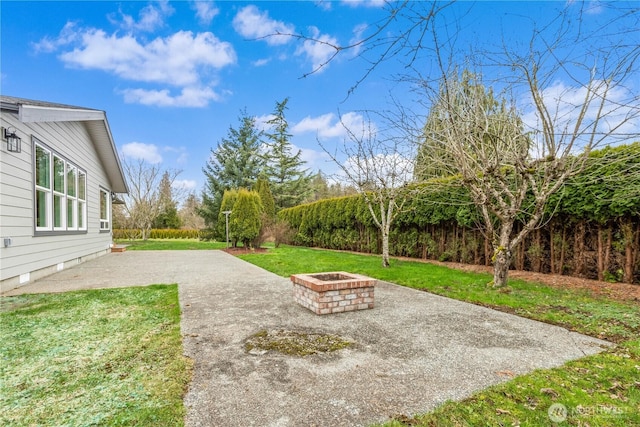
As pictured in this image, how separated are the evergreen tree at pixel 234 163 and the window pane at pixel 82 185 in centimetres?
1717

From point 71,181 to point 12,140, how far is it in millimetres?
3792

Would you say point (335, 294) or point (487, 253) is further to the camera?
point (487, 253)

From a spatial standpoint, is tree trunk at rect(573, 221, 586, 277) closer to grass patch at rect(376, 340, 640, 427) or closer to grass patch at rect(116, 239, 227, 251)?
grass patch at rect(376, 340, 640, 427)

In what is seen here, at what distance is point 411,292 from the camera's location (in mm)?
6082

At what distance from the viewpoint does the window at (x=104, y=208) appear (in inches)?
526

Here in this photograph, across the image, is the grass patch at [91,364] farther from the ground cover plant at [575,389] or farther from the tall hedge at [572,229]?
the tall hedge at [572,229]

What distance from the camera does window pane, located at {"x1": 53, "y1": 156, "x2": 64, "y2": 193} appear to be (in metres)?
7.83

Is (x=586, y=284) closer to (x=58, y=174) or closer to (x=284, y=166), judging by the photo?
(x=58, y=174)

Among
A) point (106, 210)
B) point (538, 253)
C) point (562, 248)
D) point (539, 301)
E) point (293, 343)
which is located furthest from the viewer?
point (106, 210)

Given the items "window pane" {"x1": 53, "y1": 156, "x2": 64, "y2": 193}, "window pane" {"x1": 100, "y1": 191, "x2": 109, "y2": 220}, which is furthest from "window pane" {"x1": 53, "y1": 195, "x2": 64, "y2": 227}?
"window pane" {"x1": 100, "y1": 191, "x2": 109, "y2": 220}

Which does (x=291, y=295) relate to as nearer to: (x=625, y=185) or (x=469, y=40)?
(x=469, y=40)

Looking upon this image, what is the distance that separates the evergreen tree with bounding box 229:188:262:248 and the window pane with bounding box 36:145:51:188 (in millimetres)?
8673

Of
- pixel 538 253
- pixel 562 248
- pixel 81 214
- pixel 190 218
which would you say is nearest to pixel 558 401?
pixel 562 248

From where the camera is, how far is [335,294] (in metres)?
4.53
